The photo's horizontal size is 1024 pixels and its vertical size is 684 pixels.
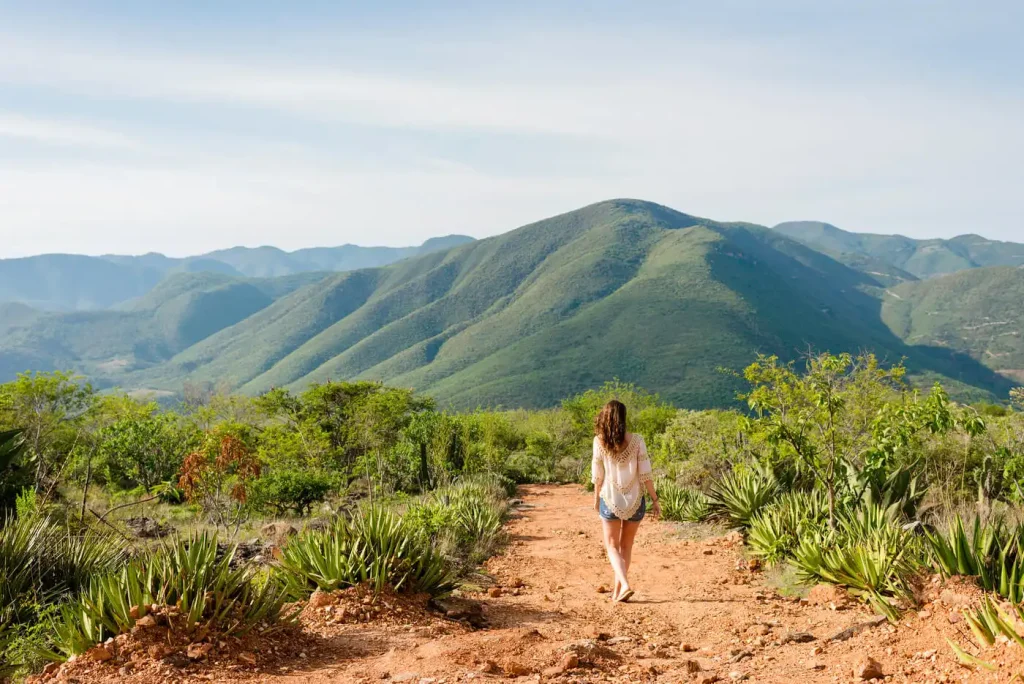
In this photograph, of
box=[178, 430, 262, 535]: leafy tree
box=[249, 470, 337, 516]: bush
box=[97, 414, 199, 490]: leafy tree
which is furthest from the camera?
box=[97, 414, 199, 490]: leafy tree

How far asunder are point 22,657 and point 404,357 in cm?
11603

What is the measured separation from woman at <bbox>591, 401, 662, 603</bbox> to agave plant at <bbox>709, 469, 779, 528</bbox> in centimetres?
345

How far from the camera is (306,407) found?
22.9 metres

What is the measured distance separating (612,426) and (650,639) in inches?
69.8

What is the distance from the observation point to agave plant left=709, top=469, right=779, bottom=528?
384 inches

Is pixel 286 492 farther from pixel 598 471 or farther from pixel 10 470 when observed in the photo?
pixel 598 471

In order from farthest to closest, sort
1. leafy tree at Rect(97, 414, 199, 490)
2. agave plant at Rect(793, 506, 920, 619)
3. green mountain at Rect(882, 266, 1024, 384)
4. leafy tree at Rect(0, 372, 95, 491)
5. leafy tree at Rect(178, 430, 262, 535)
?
green mountain at Rect(882, 266, 1024, 384) → leafy tree at Rect(97, 414, 199, 490) → leafy tree at Rect(0, 372, 95, 491) → leafy tree at Rect(178, 430, 262, 535) → agave plant at Rect(793, 506, 920, 619)

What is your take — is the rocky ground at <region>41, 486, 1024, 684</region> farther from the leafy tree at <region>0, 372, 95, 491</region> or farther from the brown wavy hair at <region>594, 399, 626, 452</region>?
the leafy tree at <region>0, 372, 95, 491</region>

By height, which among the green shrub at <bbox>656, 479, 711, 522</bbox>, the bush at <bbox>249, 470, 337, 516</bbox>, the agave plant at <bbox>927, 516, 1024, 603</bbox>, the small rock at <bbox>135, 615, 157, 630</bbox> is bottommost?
the bush at <bbox>249, 470, 337, 516</bbox>

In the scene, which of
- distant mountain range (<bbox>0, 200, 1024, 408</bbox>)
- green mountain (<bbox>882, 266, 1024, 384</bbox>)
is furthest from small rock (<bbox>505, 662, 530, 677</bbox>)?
green mountain (<bbox>882, 266, 1024, 384</bbox>)

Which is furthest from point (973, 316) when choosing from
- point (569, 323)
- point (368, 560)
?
point (368, 560)

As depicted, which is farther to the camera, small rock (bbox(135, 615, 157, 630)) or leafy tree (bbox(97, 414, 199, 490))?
leafy tree (bbox(97, 414, 199, 490))

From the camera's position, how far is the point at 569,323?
10400 centimetres

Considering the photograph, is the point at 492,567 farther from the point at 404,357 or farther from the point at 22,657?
the point at 404,357
